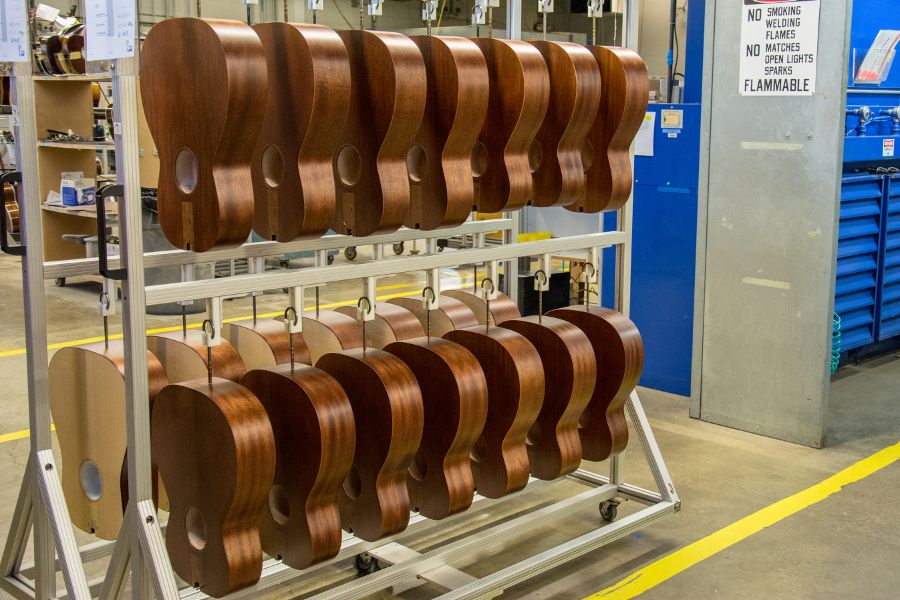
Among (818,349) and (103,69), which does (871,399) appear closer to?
(818,349)

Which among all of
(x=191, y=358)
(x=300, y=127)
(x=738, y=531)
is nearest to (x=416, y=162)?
(x=300, y=127)

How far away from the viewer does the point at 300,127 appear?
95.6 inches

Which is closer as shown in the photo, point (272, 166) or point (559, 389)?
point (272, 166)

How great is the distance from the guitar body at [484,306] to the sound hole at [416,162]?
90cm

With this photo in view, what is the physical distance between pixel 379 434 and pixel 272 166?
0.74 meters

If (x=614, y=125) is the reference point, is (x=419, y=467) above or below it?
below

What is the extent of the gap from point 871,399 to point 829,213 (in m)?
1.37

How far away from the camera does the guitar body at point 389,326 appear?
10.8 ft

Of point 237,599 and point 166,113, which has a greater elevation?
point 166,113

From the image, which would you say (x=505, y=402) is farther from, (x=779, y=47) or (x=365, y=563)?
(x=779, y=47)

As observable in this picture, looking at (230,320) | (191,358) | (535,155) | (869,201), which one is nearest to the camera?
(191,358)

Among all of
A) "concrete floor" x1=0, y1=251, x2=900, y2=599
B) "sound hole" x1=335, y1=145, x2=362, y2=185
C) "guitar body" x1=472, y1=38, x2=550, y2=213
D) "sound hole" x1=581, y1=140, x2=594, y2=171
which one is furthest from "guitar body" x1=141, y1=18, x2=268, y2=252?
"concrete floor" x1=0, y1=251, x2=900, y2=599

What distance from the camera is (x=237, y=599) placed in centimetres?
286

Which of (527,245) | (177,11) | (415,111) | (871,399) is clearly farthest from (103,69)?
(177,11)
